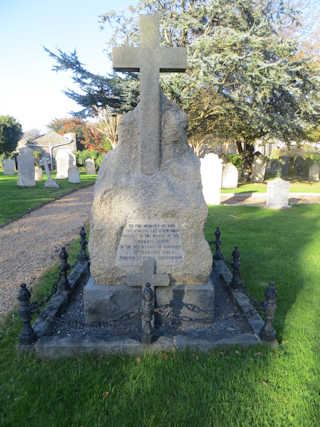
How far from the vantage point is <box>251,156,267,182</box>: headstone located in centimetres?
2330

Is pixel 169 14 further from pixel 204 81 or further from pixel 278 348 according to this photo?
pixel 278 348

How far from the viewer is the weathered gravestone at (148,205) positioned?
333cm

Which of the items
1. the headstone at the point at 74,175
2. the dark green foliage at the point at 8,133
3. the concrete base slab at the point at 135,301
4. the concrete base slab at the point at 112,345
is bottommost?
the concrete base slab at the point at 112,345

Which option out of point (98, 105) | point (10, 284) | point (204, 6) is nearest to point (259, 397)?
point (10, 284)

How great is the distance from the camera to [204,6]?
14.6 m

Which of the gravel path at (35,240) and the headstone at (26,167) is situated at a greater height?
the headstone at (26,167)

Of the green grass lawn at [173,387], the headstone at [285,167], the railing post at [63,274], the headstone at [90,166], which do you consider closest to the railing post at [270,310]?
the green grass lawn at [173,387]

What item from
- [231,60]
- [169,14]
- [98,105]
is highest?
[169,14]

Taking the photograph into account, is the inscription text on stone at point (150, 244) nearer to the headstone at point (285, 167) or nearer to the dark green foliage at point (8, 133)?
the headstone at point (285, 167)

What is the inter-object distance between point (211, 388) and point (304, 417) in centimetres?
80

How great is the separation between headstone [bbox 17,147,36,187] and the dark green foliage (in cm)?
2241

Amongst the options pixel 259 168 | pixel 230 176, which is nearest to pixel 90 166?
pixel 230 176

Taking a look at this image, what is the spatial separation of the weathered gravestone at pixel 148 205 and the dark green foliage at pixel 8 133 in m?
38.6

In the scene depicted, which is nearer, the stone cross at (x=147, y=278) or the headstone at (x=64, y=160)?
the stone cross at (x=147, y=278)
